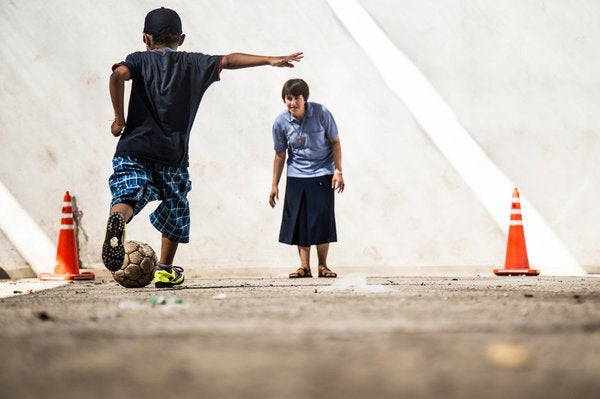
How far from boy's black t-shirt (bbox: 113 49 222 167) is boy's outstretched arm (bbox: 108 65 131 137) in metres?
0.07

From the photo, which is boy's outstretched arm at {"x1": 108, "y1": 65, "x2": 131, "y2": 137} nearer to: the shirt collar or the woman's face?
the woman's face

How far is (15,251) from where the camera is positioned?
28.2ft

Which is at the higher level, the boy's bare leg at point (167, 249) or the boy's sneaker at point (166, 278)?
the boy's bare leg at point (167, 249)

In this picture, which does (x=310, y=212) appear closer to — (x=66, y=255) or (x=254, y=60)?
(x=66, y=255)

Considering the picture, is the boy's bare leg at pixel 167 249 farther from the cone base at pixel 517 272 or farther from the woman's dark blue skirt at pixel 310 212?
the cone base at pixel 517 272

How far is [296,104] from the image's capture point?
7.58 m

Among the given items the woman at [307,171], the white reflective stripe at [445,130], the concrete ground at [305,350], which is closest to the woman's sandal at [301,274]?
the woman at [307,171]

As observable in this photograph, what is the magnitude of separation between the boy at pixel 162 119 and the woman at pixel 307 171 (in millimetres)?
1901

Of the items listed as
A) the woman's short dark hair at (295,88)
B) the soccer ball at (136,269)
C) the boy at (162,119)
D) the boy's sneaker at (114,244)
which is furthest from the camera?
the woman's short dark hair at (295,88)

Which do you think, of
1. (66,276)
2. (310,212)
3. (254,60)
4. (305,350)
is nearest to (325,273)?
(310,212)

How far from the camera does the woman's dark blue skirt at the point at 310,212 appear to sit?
772 cm

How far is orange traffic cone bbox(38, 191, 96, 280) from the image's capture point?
802 centimetres

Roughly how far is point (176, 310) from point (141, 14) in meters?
5.30

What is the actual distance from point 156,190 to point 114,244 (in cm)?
Answer: 67
